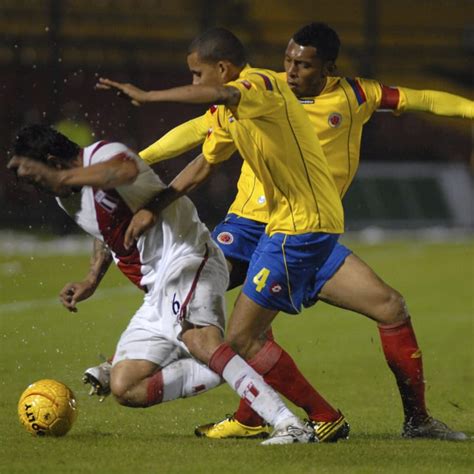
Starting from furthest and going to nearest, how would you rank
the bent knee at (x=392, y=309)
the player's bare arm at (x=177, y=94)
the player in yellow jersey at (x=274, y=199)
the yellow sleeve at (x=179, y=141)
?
the yellow sleeve at (x=179, y=141) < the bent knee at (x=392, y=309) < the player in yellow jersey at (x=274, y=199) < the player's bare arm at (x=177, y=94)

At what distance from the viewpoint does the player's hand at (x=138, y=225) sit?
6301 millimetres

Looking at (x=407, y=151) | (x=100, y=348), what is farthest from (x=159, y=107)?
(x=100, y=348)

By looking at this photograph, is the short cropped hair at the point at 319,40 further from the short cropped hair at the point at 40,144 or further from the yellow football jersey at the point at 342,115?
the short cropped hair at the point at 40,144

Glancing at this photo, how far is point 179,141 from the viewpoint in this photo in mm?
7266

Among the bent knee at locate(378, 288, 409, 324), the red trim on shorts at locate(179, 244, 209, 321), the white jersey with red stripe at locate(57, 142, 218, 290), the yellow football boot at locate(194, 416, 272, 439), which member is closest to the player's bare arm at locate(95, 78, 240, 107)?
the white jersey with red stripe at locate(57, 142, 218, 290)

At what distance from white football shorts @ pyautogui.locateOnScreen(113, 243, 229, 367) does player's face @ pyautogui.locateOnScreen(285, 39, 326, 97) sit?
0.99m

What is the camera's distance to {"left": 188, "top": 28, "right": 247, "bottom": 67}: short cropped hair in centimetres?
650

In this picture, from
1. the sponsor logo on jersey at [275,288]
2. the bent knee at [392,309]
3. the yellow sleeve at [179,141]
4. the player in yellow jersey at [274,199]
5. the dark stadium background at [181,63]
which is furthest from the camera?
the dark stadium background at [181,63]

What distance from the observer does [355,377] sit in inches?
381

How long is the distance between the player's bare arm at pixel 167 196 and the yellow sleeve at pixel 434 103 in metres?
1.17

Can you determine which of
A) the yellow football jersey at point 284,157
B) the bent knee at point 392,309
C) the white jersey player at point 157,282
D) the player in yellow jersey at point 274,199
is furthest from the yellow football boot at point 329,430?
the yellow football jersey at point 284,157

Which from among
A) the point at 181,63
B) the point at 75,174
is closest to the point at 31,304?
the point at 75,174

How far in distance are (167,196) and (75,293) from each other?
691mm

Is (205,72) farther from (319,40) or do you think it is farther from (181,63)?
(181,63)
